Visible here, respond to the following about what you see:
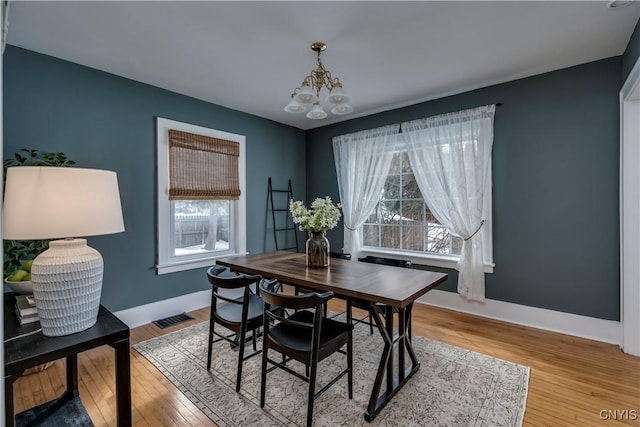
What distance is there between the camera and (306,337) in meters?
1.95

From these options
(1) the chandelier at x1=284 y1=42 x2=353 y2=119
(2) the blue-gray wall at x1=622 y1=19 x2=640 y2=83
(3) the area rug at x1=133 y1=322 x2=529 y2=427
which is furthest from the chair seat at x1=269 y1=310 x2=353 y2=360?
(2) the blue-gray wall at x1=622 y1=19 x2=640 y2=83

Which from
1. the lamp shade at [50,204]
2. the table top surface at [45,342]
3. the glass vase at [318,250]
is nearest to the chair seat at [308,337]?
the glass vase at [318,250]

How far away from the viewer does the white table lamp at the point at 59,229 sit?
138cm

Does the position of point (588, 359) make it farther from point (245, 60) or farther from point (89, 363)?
point (89, 363)

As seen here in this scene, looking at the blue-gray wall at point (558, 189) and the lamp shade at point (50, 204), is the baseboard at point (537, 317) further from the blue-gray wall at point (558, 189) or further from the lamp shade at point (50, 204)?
the lamp shade at point (50, 204)

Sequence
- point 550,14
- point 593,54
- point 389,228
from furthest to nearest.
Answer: point 389,228
point 593,54
point 550,14

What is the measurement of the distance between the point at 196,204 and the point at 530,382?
363 centimetres

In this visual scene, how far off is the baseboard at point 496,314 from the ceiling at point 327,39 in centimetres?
235

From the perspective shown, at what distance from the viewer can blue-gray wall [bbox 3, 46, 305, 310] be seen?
2.58 meters

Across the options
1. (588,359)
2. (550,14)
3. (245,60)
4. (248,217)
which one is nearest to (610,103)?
(550,14)

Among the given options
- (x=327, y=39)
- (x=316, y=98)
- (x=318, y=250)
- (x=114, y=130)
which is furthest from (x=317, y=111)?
(x=114, y=130)

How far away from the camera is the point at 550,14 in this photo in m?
2.15

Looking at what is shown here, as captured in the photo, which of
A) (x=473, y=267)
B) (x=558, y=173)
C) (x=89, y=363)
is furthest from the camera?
(x=473, y=267)

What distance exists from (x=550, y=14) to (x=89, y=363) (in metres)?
4.29
